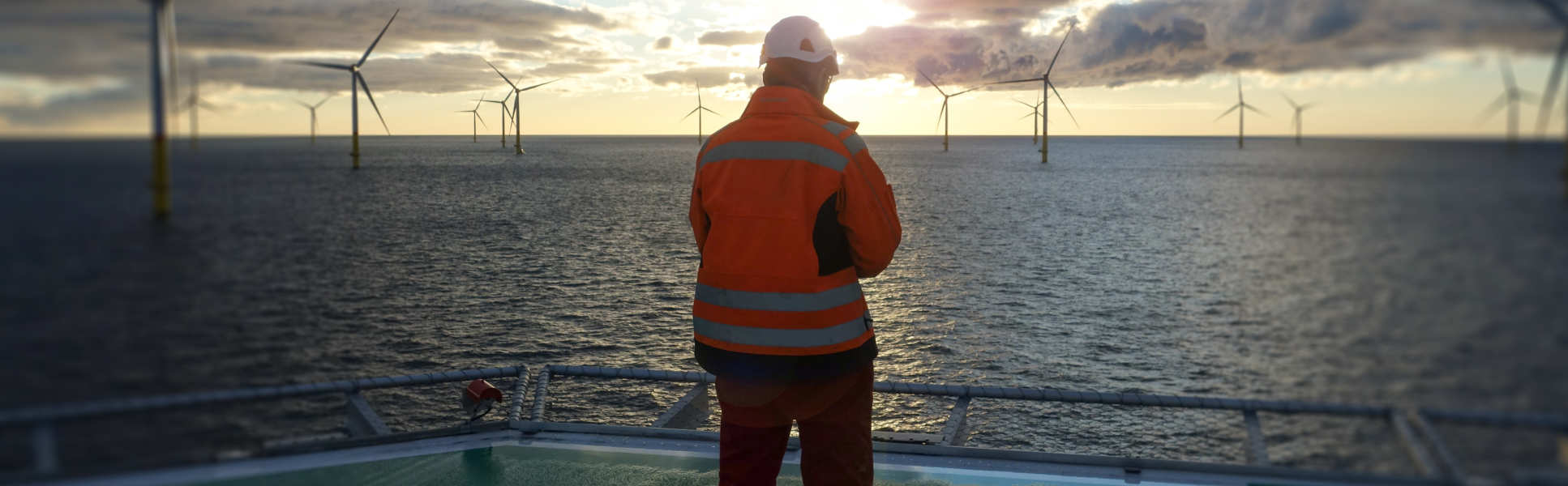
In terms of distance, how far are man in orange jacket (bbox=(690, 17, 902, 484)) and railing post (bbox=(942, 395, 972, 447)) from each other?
1425mm

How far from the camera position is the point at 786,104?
117 inches

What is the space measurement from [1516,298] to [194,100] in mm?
7410

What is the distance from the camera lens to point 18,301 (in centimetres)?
371

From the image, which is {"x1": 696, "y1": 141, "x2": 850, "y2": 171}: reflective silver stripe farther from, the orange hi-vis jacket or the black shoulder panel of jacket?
the black shoulder panel of jacket

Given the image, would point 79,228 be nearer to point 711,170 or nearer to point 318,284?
point 318,284

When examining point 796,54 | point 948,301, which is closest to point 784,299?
point 796,54

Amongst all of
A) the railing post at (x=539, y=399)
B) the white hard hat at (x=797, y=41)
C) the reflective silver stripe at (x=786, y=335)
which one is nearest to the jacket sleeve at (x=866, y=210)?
the reflective silver stripe at (x=786, y=335)

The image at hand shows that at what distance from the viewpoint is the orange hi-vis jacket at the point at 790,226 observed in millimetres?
2896

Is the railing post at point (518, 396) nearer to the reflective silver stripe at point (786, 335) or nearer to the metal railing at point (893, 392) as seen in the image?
the metal railing at point (893, 392)

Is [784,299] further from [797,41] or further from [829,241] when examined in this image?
[797,41]

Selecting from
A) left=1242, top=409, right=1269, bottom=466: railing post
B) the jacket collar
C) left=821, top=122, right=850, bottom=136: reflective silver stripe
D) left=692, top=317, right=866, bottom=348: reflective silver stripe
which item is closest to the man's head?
the jacket collar

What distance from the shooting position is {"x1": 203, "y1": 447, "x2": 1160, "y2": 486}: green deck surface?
171 inches

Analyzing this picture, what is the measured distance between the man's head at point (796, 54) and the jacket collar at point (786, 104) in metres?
0.12

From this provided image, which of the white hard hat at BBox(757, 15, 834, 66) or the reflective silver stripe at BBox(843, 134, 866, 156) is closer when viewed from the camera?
the reflective silver stripe at BBox(843, 134, 866, 156)
